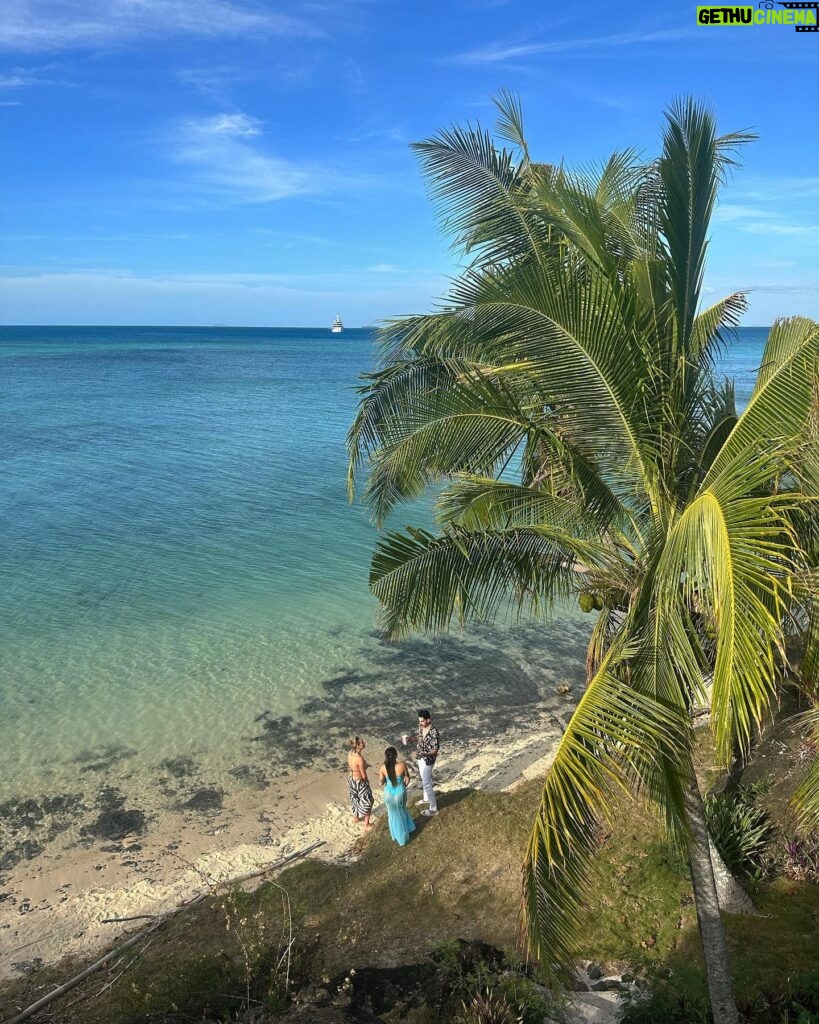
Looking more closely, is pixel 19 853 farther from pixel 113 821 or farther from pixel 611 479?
pixel 611 479

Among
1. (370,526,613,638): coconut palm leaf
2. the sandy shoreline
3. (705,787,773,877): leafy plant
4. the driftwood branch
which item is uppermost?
(370,526,613,638): coconut palm leaf

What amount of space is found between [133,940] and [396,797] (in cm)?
303

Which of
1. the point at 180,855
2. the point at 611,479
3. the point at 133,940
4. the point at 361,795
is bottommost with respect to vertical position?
the point at 180,855

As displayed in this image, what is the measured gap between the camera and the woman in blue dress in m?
9.01

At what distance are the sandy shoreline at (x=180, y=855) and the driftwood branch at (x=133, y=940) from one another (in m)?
0.15

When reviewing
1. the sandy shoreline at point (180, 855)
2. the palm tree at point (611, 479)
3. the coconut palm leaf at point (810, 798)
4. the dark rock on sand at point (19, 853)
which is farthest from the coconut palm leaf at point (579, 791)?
the dark rock on sand at point (19, 853)

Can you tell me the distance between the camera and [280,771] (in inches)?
458

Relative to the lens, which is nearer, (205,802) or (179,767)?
(205,802)

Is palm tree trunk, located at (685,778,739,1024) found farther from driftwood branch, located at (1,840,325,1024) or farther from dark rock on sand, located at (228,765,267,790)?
dark rock on sand, located at (228,765,267,790)

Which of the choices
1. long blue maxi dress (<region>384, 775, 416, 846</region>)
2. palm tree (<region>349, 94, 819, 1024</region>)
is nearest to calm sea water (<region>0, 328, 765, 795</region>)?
long blue maxi dress (<region>384, 775, 416, 846</region>)

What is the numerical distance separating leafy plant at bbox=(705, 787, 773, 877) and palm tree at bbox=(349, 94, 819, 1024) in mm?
2538

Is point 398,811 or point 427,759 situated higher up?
point 427,759

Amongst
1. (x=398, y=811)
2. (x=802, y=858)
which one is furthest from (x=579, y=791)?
(x=398, y=811)

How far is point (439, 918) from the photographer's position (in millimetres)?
7824
